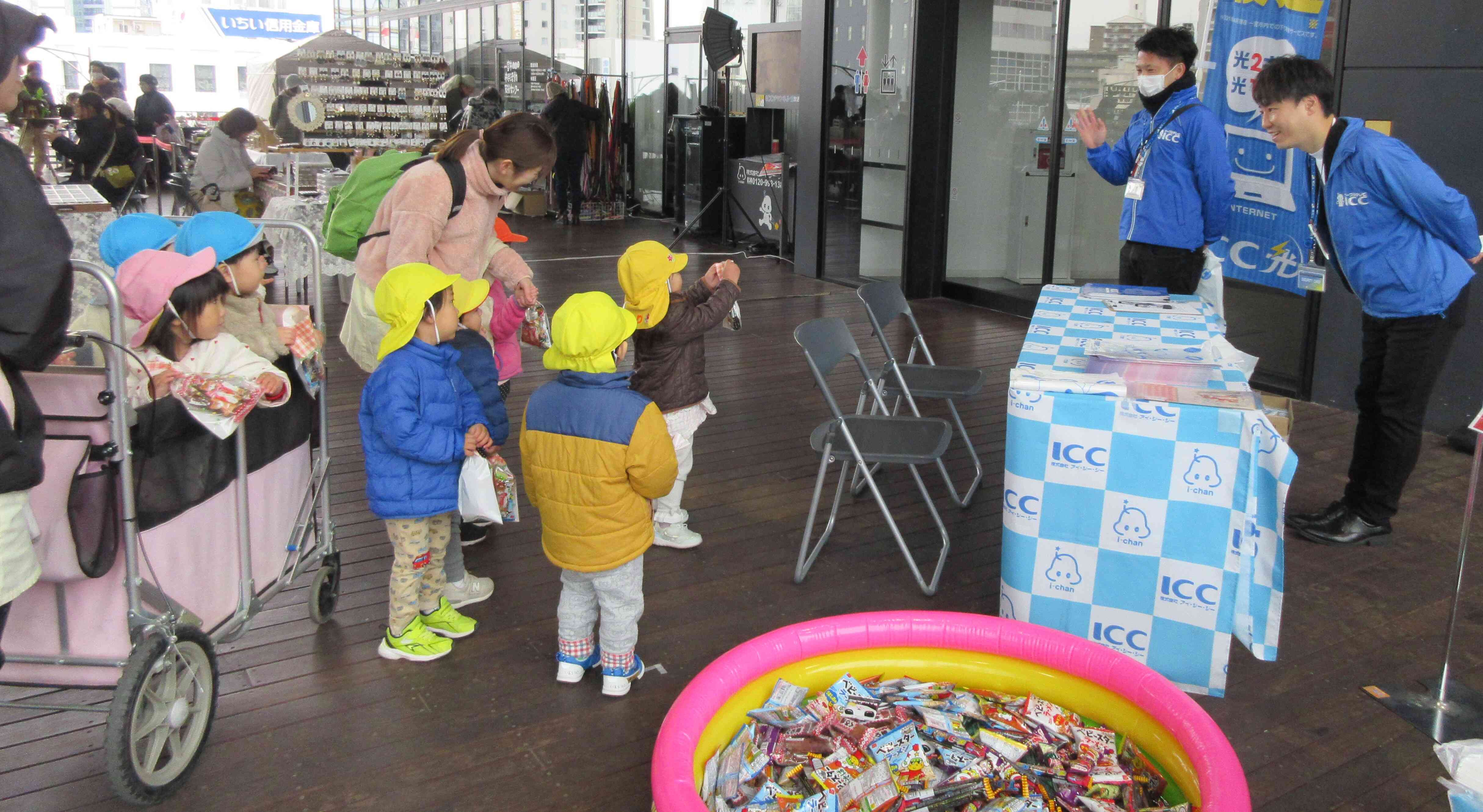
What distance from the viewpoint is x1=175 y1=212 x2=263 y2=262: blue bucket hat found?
8.87 feet

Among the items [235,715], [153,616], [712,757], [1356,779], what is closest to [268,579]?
[235,715]

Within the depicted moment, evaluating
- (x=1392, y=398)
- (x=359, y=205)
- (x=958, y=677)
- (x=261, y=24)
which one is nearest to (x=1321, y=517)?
(x=1392, y=398)

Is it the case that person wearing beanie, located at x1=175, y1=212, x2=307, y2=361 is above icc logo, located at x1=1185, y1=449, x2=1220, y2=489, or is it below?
above

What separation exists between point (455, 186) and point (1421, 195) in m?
3.17

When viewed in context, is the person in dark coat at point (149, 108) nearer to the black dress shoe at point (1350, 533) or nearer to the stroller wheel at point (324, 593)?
the stroller wheel at point (324, 593)

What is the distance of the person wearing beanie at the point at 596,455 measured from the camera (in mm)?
2625

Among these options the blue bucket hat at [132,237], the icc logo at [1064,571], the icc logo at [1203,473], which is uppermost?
the blue bucket hat at [132,237]

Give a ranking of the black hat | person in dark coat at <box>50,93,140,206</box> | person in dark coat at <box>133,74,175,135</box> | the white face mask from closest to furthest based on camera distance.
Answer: the black hat < the white face mask < person in dark coat at <box>50,93,140,206</box> < person in dark coat at <box>133,74,175,135</box>

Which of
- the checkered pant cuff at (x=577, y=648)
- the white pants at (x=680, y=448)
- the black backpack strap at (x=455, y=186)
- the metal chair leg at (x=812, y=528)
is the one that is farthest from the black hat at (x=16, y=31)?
the metal chair leg at (x=812, y=528)

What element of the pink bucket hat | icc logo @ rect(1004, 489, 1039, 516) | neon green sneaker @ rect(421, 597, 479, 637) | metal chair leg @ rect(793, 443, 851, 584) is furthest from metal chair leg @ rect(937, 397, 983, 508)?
the pink bucket hat

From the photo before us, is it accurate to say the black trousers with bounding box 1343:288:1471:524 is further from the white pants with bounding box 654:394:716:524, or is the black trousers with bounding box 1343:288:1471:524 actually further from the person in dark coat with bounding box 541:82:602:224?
the person in dark coat with bounding box 541:82:602:224

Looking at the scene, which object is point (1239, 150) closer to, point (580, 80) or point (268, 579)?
point (268, 579)

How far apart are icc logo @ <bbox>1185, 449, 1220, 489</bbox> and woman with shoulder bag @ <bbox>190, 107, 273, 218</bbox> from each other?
757 cm

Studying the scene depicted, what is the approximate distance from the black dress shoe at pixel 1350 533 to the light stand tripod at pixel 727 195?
26.4 ft
